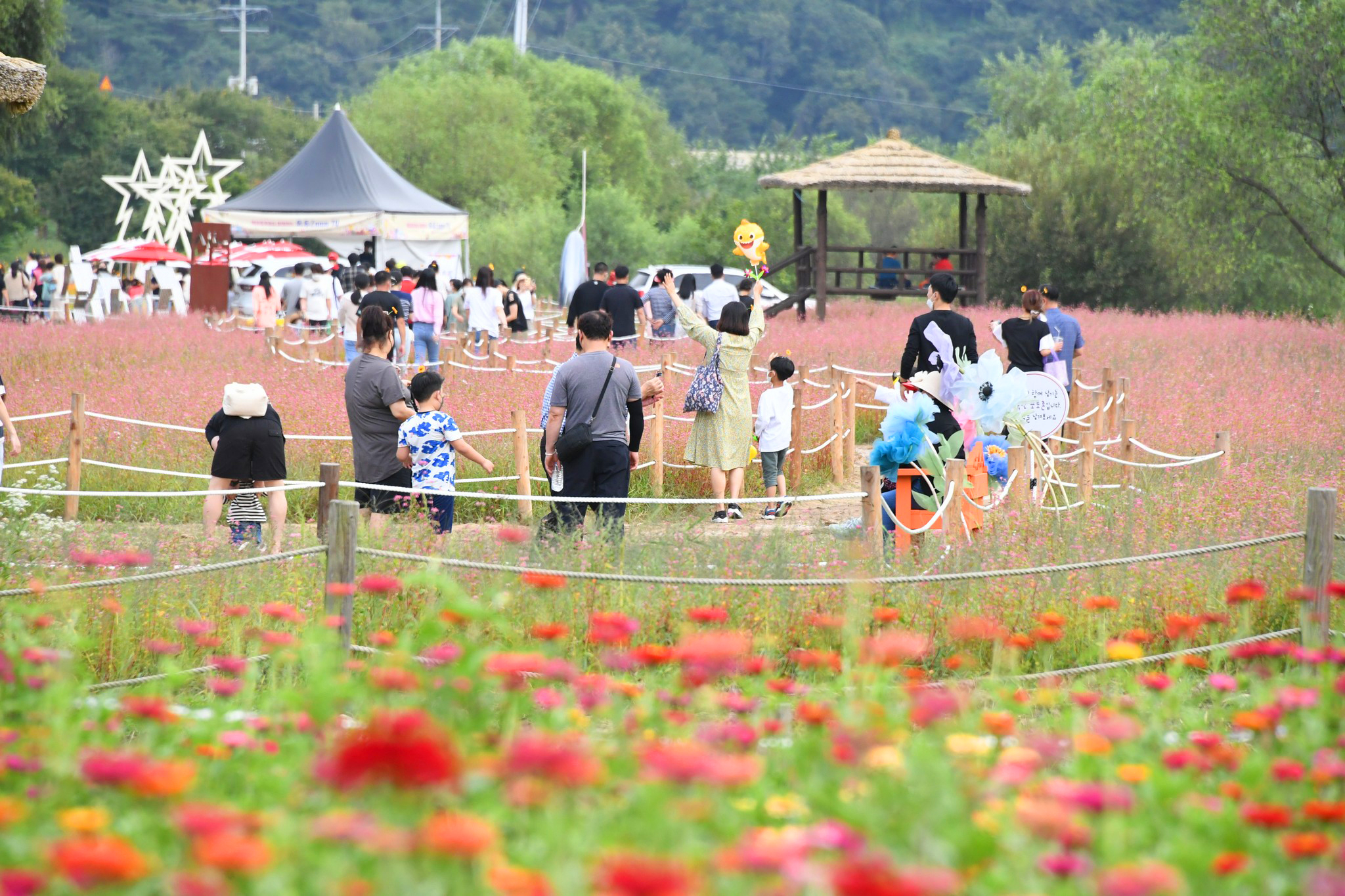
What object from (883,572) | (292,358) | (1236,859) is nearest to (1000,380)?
(883,572)

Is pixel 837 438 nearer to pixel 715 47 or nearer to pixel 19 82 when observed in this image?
pixel 19 82

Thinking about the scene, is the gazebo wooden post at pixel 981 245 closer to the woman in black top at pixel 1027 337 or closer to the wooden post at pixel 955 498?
the woman in black top at pixel 1027 337

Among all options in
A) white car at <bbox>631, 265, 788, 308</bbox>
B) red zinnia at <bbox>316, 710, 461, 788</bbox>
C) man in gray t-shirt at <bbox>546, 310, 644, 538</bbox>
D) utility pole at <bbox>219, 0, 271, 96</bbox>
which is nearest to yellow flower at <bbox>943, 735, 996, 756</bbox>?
red zinnia at <bbox>316, 710, 461, 788</bbox>

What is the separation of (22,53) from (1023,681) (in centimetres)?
1748

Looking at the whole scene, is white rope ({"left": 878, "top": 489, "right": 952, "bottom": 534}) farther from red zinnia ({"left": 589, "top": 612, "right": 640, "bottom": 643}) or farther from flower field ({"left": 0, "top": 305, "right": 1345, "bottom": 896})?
red zinnia ({"left": 589, "top": 612, "right": 640, "bottom": 643})

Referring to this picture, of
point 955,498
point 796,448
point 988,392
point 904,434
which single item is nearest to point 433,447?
point 904,434

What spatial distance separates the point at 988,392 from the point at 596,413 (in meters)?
2.15

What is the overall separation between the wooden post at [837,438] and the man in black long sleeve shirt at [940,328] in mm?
2873

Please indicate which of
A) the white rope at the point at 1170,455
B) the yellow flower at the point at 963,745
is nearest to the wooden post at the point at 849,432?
the white rope at the point at 1170,455

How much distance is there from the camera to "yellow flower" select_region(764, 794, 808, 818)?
2.88m

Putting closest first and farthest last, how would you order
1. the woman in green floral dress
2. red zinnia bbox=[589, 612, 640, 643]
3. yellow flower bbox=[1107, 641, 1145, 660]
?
red zinnia bbox=[589, 612, 640, 643] → yellow flower bbox=[1107, 641, 1145, 660] → the woman in green floral dress

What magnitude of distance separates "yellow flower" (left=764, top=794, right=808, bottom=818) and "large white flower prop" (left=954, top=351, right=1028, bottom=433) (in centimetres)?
523

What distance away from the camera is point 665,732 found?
331cm

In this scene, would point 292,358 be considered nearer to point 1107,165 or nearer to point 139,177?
point 1107,165
